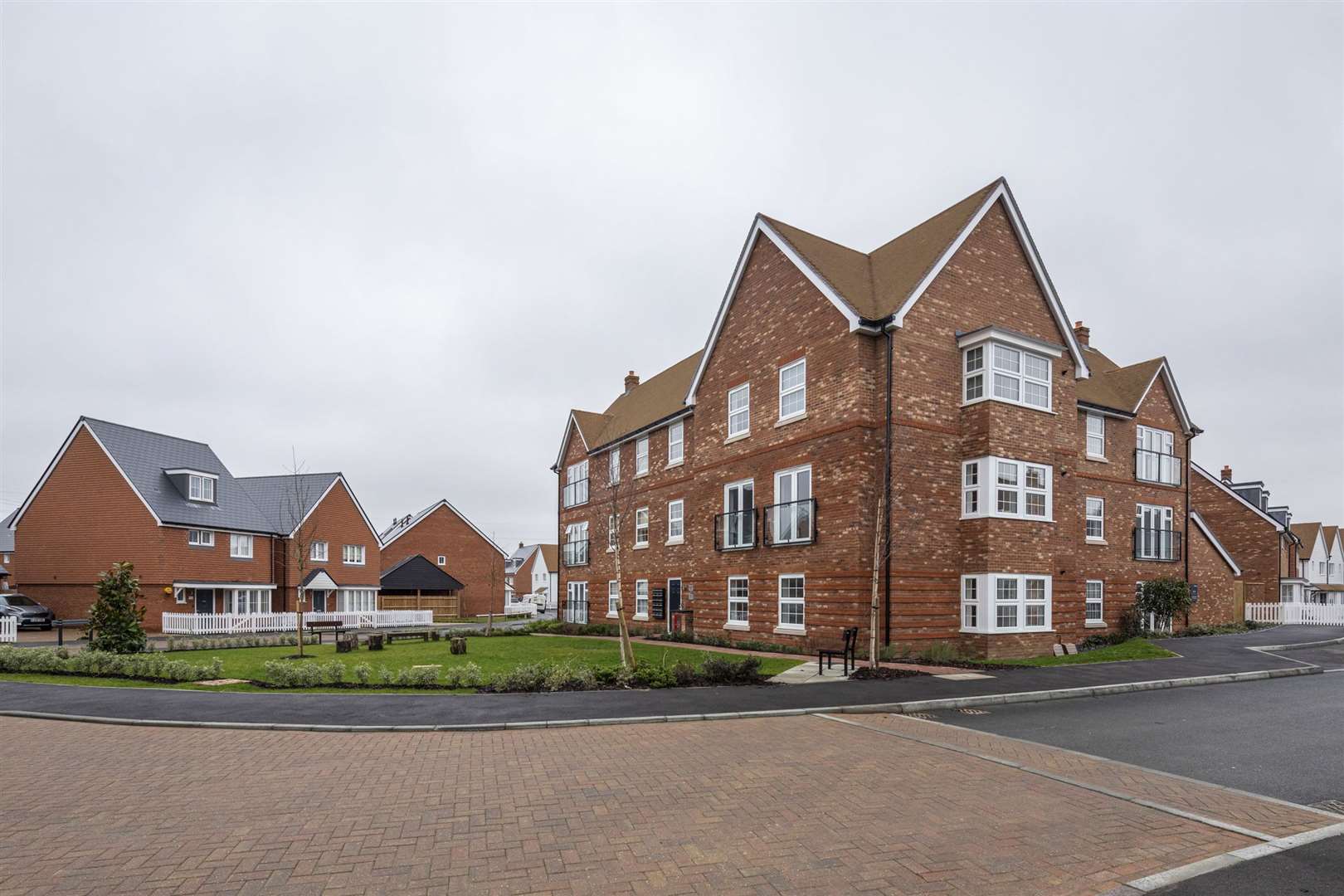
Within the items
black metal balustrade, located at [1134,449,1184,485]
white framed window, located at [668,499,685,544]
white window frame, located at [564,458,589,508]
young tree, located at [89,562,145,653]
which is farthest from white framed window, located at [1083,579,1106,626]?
young tree, located at [89,562,145,653]

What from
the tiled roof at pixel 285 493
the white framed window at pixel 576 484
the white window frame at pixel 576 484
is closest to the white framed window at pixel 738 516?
the white window frame at pixel 576 484

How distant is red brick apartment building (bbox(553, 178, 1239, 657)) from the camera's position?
20.3m

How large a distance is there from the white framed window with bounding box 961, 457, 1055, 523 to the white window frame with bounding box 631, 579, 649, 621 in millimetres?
14958

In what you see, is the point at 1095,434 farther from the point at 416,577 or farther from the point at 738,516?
the point at 416,577

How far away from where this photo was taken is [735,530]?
25.2 m

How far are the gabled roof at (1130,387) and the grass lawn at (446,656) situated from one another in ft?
53.1

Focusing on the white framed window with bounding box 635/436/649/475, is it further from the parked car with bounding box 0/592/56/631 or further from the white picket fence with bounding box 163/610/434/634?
the parked car with bounding box 0/592/56/631

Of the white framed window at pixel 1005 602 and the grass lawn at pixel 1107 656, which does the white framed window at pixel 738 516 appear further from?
the grass lawn at pixel 1107 656

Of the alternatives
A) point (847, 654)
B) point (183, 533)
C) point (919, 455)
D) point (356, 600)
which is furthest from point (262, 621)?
point (919, 455)

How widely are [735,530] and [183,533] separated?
95.3ft

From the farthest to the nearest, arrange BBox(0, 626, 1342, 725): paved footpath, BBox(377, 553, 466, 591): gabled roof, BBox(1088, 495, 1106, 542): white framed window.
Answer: BBox(377, 553, 466, 591): gabled roof, BBox(1088, 495, 1106, 542): white framed window, BBox(0, 626, 1342, 725): paved footpath

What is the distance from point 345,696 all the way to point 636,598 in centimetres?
2003

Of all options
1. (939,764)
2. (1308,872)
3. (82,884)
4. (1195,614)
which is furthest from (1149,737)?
(1195,614)

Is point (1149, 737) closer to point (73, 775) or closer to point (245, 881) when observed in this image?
point (245, 881)
